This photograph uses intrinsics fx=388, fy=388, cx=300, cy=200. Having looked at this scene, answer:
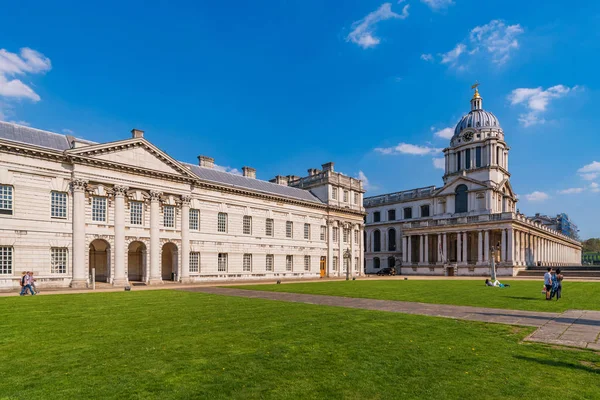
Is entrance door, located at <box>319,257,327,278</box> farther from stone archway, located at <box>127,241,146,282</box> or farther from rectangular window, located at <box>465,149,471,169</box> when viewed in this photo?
rectangular window, located at <box>465,149,471,169</box>

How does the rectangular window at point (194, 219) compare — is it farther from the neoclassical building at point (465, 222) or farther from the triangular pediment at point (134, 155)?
the neoclassical building at point (465, 222)

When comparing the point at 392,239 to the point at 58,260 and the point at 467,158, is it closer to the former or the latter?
the point at 467,158

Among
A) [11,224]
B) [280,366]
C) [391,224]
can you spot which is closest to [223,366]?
[280,366]

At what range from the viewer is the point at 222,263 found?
4134 centimetres

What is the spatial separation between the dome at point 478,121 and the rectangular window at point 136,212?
6449 centimetres

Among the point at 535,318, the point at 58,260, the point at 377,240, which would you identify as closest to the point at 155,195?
the point at 58,260

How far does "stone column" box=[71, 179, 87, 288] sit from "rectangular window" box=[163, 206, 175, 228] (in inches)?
291

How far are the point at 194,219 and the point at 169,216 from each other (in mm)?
2950

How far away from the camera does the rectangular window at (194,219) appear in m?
39.1

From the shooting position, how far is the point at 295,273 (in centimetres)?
4928

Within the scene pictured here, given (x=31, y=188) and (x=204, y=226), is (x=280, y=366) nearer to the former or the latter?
(x=31, y=188)

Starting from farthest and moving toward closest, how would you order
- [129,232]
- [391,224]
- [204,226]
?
[391,224]
[204,226]
[129,232]

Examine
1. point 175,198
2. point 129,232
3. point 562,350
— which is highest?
point 175,198

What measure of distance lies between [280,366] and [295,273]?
42292 mm
